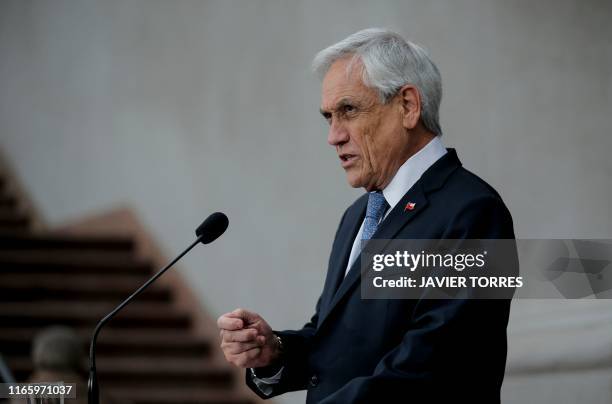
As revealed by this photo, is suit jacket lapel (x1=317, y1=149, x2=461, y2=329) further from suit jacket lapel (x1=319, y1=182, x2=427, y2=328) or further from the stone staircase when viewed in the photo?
the stone staircase

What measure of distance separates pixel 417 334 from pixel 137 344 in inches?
189

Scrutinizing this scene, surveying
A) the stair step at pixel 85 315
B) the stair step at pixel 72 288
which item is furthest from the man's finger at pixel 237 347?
the stair step at pixel 72 288

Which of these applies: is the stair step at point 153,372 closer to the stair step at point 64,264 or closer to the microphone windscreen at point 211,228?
the stair step at point 64,264

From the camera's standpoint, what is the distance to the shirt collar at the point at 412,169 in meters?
2.27

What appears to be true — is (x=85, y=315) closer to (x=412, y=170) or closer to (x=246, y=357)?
(x=246, y=357)

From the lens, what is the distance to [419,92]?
7.34 ft

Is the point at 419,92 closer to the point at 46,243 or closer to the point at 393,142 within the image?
the point at 393,142

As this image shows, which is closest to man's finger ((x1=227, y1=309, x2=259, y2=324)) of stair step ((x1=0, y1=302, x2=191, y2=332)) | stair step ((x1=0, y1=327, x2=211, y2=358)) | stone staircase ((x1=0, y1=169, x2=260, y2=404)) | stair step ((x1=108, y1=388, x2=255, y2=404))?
stone staircase ((x1=0, y1=169, x2=260, y2=404))

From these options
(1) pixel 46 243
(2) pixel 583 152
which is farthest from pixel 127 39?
(2) pixel 583 152

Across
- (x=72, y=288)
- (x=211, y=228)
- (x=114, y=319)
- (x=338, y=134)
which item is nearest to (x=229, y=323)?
(x=211, y=228)

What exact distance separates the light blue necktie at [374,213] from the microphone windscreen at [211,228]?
31cm

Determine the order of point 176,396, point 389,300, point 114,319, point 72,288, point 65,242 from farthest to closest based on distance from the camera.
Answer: point 65,242
point 72,288
point 114,319
point 176,396
point 389,300

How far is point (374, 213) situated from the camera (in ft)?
7.72

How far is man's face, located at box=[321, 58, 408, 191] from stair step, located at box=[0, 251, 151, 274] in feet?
16.8
